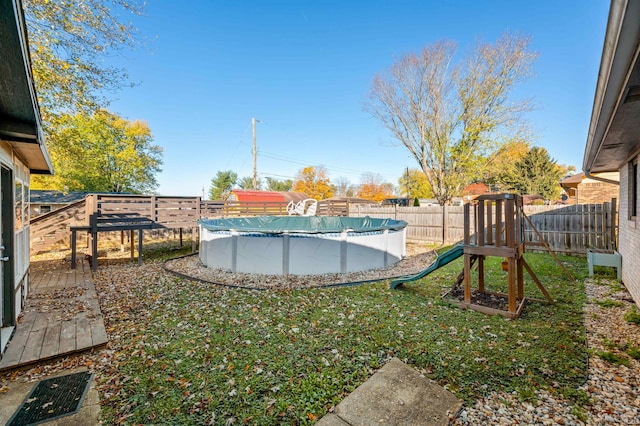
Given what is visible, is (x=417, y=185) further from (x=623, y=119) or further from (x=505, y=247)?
(x=623, y=119)

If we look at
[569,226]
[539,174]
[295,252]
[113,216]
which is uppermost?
[539,174]

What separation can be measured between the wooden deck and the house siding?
733cm

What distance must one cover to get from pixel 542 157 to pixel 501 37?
19051 mm

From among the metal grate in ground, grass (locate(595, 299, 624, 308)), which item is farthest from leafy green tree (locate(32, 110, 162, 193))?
grass (locate(595, 299, 624, 308))

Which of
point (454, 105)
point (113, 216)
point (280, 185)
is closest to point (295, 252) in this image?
point (113, 216)

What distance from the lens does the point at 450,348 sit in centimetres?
295

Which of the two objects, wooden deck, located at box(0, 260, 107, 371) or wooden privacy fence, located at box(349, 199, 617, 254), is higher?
wooden privacy fence, located at box(349, 199, 617, 254)

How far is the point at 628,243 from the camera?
4910mm

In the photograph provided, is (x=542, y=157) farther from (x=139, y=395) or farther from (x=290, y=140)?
(x=139, y=395)

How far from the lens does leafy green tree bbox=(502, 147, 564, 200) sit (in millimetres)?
25875

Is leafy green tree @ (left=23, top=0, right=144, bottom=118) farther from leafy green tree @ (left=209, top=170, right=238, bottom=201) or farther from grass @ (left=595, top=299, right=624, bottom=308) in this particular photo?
leafy green tree @ (left=209, top=170, right=238, bottom=201)

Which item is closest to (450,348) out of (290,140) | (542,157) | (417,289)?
(417,289)

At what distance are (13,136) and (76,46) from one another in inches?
193

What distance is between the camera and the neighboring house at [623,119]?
1.41 m
